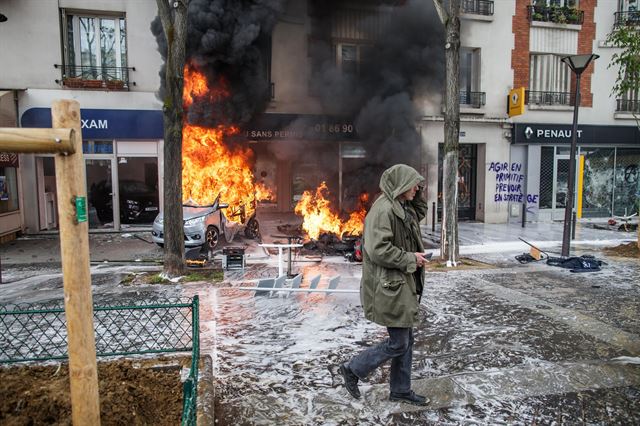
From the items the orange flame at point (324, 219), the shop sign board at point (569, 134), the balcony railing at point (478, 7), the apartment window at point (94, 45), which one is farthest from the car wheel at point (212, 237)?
the balcony railing at point (478, 7)

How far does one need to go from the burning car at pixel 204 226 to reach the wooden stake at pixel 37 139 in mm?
7567

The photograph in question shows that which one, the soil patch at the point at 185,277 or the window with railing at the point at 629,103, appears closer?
the soil patch at the point at 185,277

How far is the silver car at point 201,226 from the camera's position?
10406mm

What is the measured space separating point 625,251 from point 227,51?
35.8 feet

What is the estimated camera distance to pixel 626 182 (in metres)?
17.7

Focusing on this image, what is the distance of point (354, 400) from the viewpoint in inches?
154

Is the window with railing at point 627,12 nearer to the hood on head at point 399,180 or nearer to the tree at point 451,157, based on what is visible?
the tree at point 451,157

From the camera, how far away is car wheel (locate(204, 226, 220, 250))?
35.4ft

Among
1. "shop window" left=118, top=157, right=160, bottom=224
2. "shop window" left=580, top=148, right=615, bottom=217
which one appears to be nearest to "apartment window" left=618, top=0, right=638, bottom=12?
"shop window" left=580, top=148, right=615, bottom=217

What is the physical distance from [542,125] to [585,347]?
13.1 meters

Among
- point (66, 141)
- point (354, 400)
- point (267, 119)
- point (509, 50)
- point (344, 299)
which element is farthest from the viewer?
point (509, 50)

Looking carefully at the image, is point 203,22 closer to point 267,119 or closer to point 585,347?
point 267,119

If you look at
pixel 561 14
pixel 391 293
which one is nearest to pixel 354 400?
pixel 391 293

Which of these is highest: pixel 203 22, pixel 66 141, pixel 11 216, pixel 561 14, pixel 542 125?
pixel 561 14
